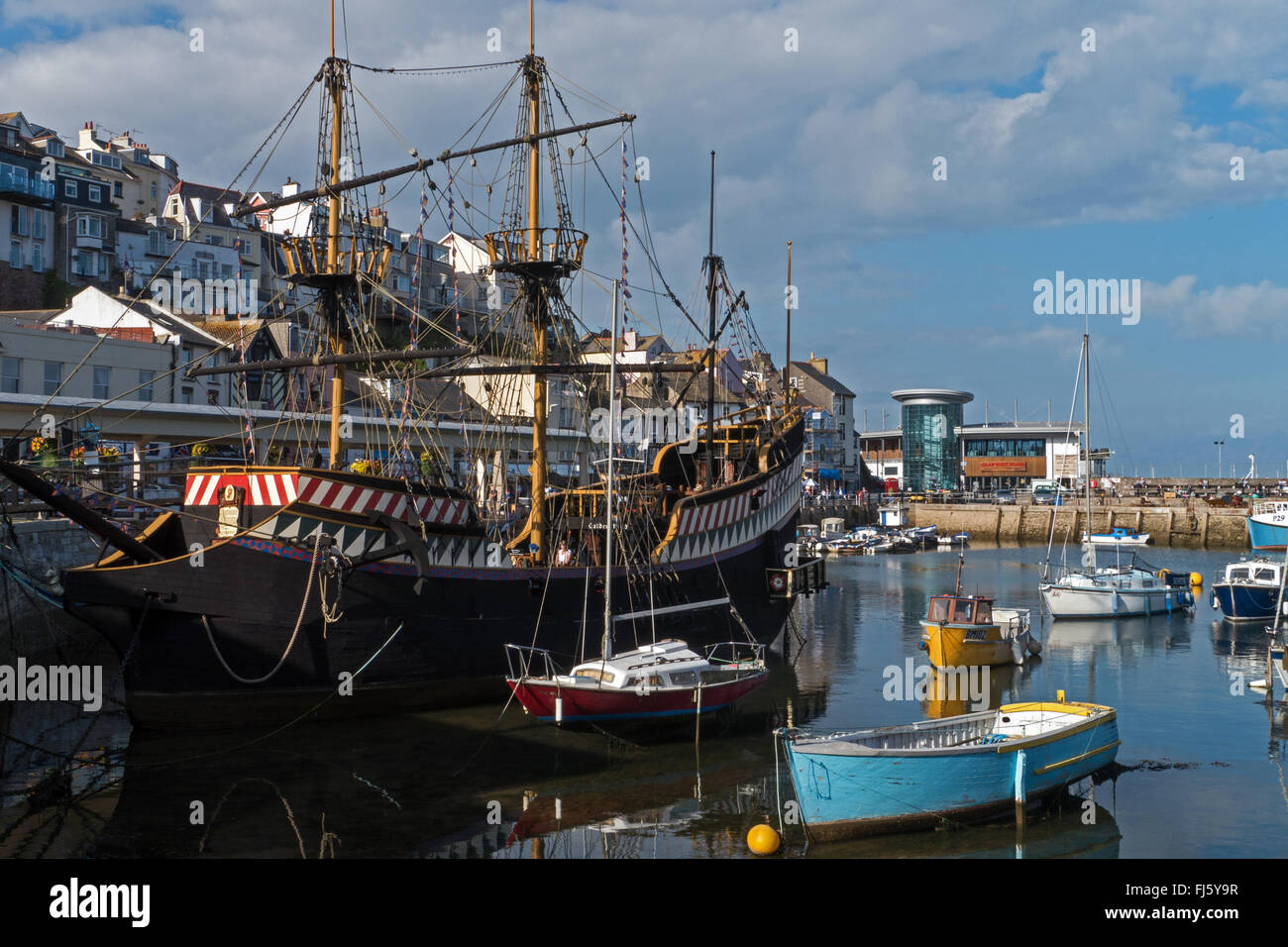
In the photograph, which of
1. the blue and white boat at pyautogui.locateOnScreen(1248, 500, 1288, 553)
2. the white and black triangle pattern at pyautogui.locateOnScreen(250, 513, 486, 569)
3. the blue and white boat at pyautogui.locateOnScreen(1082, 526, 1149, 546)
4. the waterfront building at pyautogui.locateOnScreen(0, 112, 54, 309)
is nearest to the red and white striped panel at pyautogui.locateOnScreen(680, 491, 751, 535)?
the white and black triangle pattern at pyautogui.locateOnScreen(250, 513, 486, 569)

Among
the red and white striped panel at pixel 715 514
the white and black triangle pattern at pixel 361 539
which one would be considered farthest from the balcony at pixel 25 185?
the white and black triangle pattern at pixel 361 539

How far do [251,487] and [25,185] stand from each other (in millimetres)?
61146

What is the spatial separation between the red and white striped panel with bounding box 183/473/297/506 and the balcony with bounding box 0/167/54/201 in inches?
2282

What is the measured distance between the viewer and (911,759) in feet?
62.0

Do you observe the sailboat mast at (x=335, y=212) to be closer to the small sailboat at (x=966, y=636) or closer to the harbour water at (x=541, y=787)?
the harbour water at (x=541, y=787)

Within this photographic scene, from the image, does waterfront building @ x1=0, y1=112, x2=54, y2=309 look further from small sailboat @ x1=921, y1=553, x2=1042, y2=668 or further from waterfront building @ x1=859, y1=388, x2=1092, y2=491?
waterfront building @ x1=859, y1=388, x2=1092, y2=491

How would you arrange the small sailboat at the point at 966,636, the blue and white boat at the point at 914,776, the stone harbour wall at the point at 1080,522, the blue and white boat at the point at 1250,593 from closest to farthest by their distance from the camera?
the blue and white boat at the point at 914,776, the small sailboat at the point at 966,636, the blue and white boat at the point at 1250,593, the stone harbour wall at the point at 1080,522

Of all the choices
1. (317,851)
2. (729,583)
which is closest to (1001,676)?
(729,583)

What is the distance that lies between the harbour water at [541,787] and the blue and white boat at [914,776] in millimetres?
400

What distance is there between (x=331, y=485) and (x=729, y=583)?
1537 centimetres

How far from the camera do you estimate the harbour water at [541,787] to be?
1875cm

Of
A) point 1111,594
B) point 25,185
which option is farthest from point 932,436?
point 25,185

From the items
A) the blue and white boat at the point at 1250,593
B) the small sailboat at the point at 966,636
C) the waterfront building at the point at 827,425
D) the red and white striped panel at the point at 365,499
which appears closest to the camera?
the red and white striped panel at the point at 365,499

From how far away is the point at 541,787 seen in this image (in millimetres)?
22250
